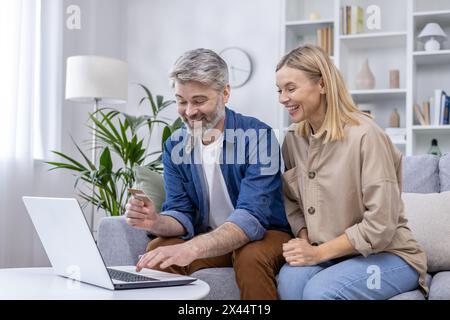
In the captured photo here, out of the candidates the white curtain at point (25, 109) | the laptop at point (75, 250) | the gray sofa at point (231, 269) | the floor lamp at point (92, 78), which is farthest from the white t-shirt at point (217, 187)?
the white curtain at point (25, 109)

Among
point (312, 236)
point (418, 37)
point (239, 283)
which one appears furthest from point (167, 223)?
point (418, 37)

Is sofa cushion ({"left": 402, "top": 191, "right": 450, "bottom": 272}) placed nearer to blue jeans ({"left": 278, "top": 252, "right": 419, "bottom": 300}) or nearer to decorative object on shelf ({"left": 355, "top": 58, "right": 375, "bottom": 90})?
blue jeans ({"left": 278, "top": 252, "right": 419, "bottom": 300})

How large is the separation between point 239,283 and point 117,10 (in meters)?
3.73

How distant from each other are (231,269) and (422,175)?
0.85 m

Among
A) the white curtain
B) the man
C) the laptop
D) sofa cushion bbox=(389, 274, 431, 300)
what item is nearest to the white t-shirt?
the man

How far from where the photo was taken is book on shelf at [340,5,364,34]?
4180 mm

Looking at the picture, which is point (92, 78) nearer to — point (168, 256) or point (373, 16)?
point (373, 16)

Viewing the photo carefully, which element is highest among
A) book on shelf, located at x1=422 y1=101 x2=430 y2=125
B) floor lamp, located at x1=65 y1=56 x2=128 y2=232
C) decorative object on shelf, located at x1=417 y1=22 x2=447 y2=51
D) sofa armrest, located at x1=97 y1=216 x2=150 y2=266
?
decorative object on shelf, located at x1=417 y1=22 x2=447 y2=51

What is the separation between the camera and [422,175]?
7.32ft

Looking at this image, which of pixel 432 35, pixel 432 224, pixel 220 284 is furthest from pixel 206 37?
pixel 220 284

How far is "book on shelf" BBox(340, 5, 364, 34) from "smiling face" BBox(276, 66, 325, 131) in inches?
104
